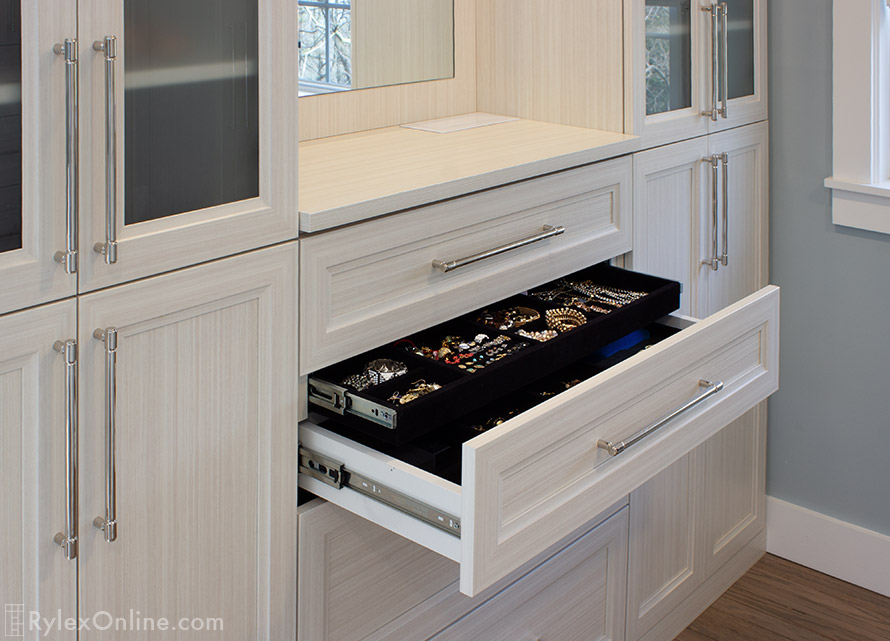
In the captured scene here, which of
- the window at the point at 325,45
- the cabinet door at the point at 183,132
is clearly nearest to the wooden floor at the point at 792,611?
the window at the point at 325,45

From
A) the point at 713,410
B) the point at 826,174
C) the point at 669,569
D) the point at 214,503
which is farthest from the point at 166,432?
the point at 826,174

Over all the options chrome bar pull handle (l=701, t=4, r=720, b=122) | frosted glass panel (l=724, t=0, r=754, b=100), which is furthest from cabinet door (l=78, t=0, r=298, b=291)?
frosted glass panel (l=724, t=0, r=754, b=100)

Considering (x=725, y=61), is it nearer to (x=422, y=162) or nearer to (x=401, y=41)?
(x=401, y=41)

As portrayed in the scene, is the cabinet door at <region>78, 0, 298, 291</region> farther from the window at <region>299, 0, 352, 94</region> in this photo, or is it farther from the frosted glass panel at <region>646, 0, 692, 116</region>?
the frosted glass panel at <region>646, 0, 692, 116</region>

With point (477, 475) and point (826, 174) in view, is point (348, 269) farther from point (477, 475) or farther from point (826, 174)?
point (826, 174)

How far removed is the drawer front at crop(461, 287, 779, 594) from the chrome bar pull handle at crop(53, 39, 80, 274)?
1.48 ft

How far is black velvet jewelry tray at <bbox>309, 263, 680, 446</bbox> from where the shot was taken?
1247mm

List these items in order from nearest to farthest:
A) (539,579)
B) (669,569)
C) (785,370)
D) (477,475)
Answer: (477,475), (539,579), (669,569), (785,370)

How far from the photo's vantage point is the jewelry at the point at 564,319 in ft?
5.12

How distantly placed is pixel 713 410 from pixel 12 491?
0.96 meters

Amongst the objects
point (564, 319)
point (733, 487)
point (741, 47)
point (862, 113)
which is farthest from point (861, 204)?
point (564, 319)

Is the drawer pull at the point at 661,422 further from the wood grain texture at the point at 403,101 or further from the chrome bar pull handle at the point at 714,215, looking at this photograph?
the wood grain texture at the point at 403,101

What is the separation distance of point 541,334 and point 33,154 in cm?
80

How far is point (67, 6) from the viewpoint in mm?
950
